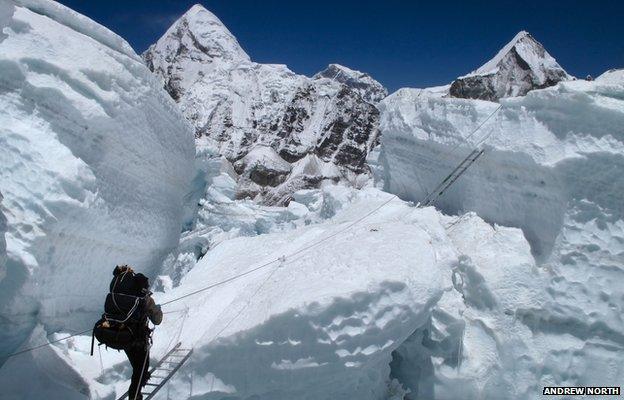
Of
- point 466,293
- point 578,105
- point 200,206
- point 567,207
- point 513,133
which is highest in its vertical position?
point 578,105

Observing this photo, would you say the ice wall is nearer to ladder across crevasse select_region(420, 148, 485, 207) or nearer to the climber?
ladder across crevasse select_region(420, 148, 485, 207)

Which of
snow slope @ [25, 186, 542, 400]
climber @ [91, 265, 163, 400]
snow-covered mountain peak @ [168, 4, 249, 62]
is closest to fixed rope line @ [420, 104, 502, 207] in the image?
snow slope @ [25, 186, 542, 400]

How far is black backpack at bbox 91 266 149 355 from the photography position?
358cm

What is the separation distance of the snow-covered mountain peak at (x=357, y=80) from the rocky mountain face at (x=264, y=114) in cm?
1618

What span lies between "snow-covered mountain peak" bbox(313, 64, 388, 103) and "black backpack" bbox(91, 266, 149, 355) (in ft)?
223

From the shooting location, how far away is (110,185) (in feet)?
20.4

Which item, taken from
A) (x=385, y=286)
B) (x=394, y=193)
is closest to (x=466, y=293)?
(x=385, y=286)

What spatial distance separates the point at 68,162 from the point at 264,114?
4767 cm

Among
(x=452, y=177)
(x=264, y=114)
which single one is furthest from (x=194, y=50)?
(x=452, y=177)

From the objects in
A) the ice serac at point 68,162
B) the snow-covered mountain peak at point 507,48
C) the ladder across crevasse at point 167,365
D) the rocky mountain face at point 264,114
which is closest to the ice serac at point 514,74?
the snow-covered mountain peak at point 507,48

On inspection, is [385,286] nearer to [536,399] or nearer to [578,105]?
[536,399]

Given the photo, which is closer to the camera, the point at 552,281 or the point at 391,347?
the point at 391,347

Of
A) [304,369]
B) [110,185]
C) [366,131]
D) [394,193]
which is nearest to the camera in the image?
[304,369]

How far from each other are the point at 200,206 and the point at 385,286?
9882 millimetres
